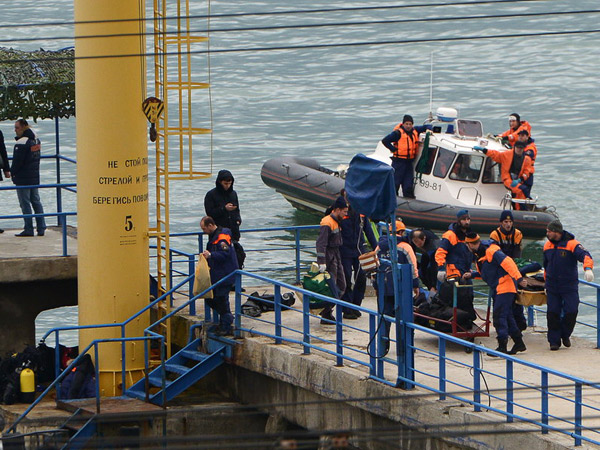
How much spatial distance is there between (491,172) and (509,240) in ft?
39.7

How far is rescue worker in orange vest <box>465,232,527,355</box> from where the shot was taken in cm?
1394

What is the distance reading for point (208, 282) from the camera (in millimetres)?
14398

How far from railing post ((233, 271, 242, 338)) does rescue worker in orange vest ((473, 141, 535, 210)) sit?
12140 mm

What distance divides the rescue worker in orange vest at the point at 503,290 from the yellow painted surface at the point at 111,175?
161 inches

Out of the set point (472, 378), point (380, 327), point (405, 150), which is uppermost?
point (405, 150)

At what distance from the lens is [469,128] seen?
2762cm

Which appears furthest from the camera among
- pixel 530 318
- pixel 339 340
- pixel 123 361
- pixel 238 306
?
pixel 530 318

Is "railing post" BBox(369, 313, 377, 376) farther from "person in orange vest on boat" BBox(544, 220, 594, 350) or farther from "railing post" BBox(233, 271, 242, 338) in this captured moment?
"person in orange vest on boat" BBox(544, 220, 594, 350)

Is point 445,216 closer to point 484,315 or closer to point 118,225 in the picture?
point 484,315

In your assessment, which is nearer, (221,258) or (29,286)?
(221,258)

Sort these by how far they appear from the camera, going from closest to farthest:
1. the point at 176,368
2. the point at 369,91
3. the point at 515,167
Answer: the point at 176,368 < the point at 515,167 < the point at 369,91

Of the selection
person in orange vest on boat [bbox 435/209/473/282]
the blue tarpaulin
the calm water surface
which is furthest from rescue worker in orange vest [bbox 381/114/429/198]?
the blue tarpaulin

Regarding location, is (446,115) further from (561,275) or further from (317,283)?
(561,275)

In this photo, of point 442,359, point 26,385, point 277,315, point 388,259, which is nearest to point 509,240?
point 388,259
